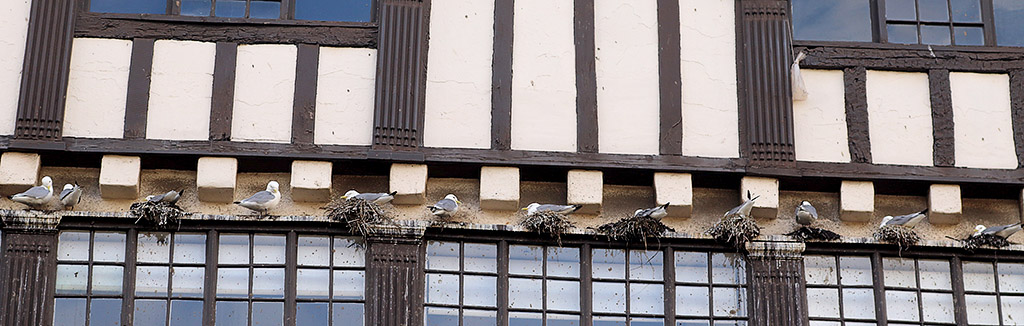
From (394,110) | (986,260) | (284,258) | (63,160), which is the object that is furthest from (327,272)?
(986,260)

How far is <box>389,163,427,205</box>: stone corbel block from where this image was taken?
13641mm

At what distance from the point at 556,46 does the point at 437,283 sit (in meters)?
2.09

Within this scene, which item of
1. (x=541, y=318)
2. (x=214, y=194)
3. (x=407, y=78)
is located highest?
(x=407, y=78)

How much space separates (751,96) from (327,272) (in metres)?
3.52

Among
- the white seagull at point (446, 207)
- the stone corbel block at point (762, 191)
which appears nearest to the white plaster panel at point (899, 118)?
the stone corbel block at point (762, 191)

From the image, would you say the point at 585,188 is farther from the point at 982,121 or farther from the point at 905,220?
the point at 982,121

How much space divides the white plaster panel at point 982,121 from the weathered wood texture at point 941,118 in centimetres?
4

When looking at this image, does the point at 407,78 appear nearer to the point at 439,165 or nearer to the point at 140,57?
the point at 439,165

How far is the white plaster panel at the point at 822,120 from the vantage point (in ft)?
46.2

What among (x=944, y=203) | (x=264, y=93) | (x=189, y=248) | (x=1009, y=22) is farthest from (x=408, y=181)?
(x=1009, y=22)

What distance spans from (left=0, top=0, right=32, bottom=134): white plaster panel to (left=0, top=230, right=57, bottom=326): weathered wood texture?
0.85 metres

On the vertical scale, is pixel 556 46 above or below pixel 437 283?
above

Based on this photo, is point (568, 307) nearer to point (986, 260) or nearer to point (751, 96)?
point (751, 96)

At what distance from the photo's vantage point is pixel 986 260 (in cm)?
1411
